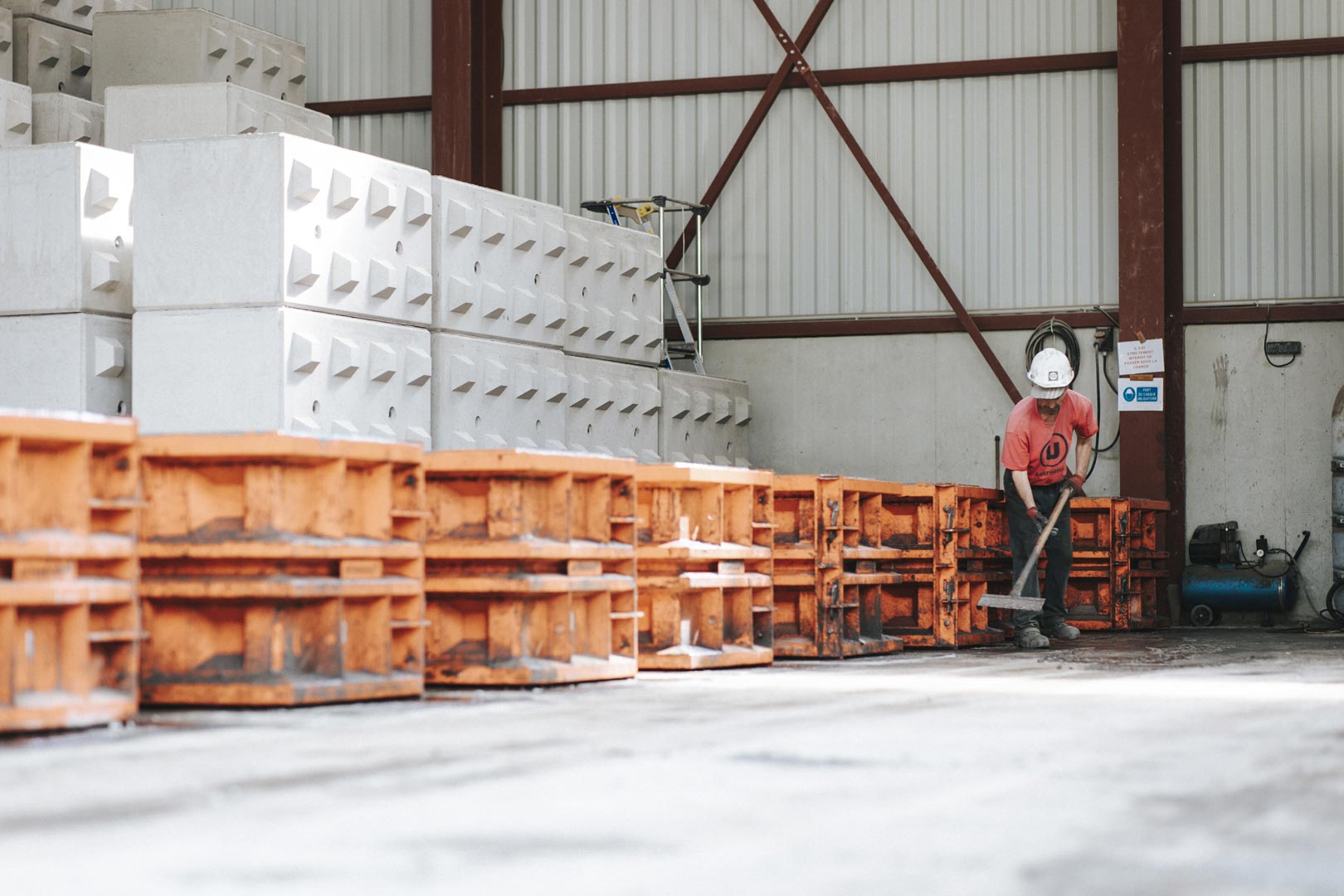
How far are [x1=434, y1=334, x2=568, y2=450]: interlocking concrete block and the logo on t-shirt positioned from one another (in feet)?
11.7

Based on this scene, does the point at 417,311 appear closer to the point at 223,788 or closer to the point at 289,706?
the point at 289,706

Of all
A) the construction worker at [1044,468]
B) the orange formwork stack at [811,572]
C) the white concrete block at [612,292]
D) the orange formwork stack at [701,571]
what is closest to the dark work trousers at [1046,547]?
the construction worker at [1044,468]

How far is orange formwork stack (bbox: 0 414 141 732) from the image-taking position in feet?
20.0

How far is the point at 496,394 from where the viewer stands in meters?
13.0

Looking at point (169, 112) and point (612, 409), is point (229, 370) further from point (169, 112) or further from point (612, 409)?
point (612, 409)

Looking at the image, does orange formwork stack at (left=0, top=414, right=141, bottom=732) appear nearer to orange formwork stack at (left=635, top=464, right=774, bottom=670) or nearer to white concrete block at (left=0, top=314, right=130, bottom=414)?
orange formwork stack at (left=635, top=464, right=774, bottom=670)

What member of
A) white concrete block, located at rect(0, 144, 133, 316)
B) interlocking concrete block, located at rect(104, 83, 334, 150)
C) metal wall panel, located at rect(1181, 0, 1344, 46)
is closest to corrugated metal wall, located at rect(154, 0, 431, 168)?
interlocking concrete block, located at rect(104, 83, 334, 150)

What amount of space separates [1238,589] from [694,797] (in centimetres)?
1192

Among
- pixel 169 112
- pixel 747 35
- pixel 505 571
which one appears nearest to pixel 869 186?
pixel 747 35

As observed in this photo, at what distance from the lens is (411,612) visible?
7621mm

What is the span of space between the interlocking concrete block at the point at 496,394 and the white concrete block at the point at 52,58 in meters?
4.63

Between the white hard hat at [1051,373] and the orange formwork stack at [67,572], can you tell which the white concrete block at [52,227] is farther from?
the white hard hat at [1051,373]

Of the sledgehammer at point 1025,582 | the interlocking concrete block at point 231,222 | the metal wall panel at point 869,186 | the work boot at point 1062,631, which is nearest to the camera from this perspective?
the interlocking concrete block at point 231,222

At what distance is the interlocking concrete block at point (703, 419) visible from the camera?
52.0 ft
